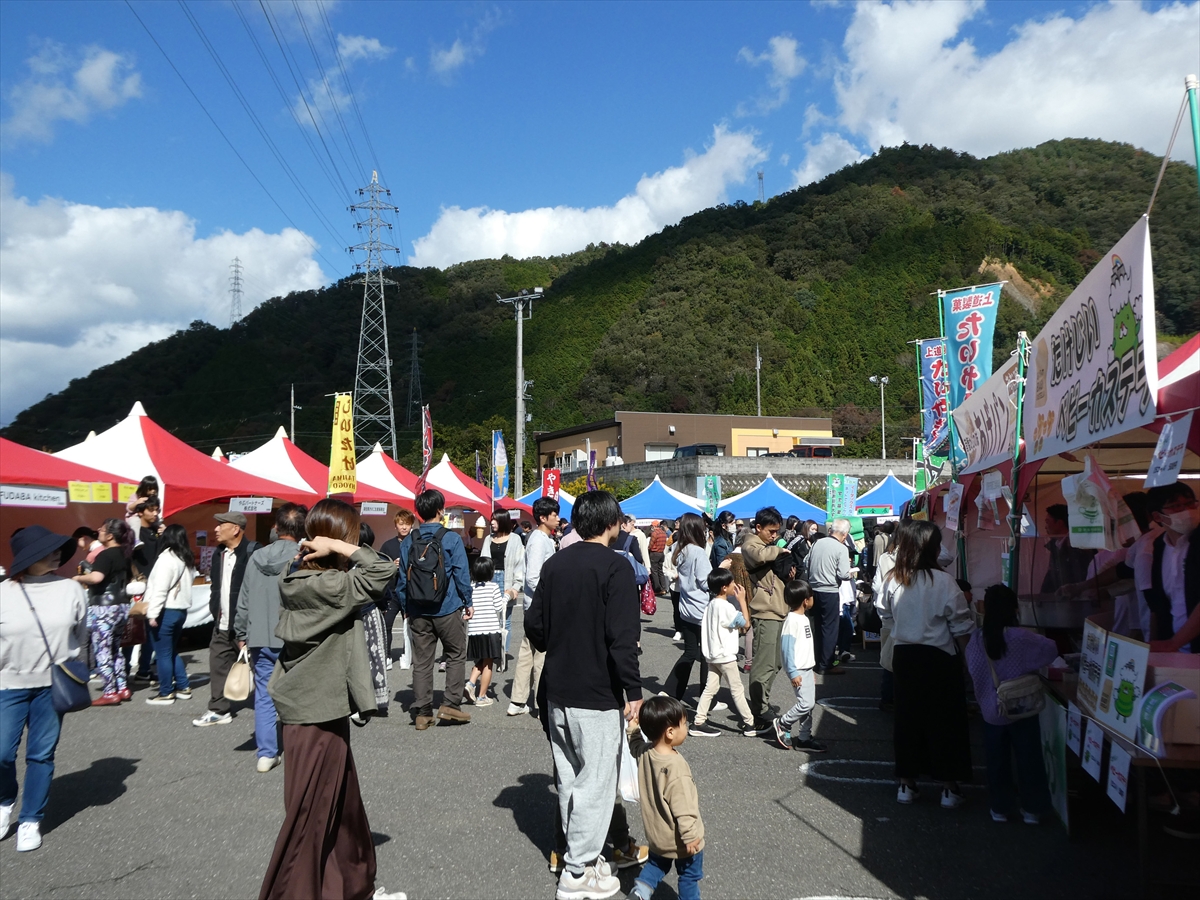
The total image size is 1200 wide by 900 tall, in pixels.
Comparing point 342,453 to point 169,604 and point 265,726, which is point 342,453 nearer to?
point 169,604

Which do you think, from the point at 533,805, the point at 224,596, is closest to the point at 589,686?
the point at 533,805

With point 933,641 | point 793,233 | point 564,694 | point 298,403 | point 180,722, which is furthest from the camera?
point 793,233

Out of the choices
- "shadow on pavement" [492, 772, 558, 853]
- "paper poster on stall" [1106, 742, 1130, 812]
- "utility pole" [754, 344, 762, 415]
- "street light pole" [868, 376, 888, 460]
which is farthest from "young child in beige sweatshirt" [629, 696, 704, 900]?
"utility pole" [754, 344, 762, 415]

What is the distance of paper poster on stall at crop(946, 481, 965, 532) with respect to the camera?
851 cm

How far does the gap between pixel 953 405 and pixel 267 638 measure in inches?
314

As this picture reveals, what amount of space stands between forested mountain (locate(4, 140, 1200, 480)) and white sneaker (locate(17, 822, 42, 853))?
162 ft

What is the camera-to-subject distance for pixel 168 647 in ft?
29.2

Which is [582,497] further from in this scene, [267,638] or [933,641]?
→ [267,638]

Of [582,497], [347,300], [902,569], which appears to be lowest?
→ [902,569]

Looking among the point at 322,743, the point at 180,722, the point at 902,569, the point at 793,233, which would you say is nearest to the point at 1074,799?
the point at 902,569

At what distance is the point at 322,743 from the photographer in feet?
12.8

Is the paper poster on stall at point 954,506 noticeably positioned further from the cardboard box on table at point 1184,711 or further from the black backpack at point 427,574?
the black backpack at point 427,574

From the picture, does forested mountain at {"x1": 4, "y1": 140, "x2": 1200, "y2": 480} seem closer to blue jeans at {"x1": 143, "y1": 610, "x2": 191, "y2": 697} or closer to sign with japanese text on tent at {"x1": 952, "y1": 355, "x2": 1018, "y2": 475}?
blue jeans at {"x1": 143, "y1": 610, "x2": 191, "y2": 697}

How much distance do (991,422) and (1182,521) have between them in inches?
105
